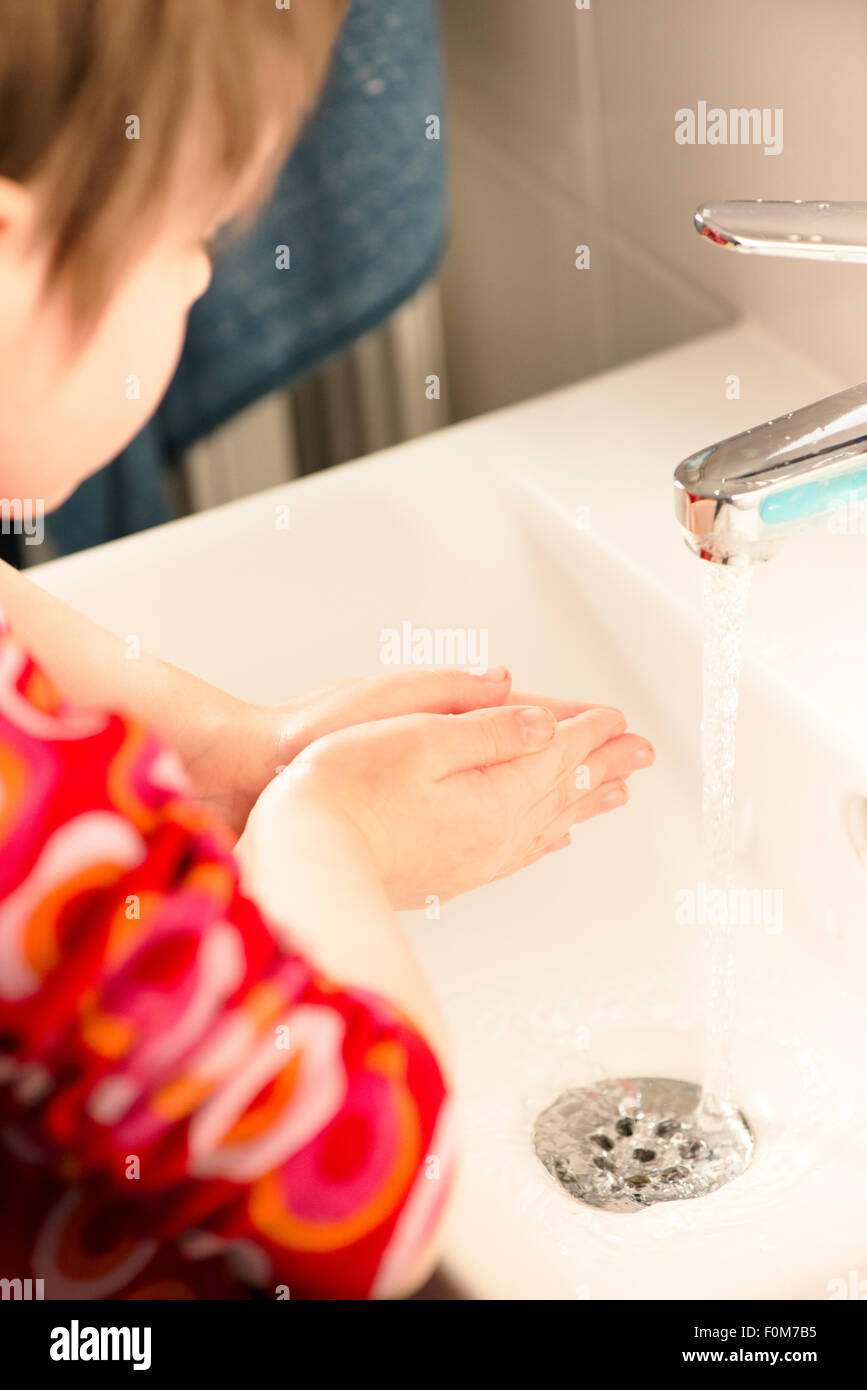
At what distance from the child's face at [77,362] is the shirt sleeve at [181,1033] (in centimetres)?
10

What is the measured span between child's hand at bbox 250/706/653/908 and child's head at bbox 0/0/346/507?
0.13m

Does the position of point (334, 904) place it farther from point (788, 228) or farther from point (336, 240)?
point (336, 240)

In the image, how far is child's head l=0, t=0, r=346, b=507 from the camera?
38cm

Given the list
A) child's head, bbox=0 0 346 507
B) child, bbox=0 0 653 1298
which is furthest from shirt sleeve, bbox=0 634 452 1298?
child's head, bbox=0 0 346 507

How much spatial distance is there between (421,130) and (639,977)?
44cm

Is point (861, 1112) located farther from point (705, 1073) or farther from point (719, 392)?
point (719, 392)

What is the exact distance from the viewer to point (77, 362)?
0.47 metres

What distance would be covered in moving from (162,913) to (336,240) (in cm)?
55

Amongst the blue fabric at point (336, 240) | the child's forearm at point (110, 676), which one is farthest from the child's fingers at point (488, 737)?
the blue fabric at point (336, 240)

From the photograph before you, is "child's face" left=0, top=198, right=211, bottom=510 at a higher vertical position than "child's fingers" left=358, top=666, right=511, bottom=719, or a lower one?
higher

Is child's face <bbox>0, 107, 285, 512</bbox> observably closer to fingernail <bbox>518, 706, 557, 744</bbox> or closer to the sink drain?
fingernail <bbox>518, 706, 557, 744</bbox>

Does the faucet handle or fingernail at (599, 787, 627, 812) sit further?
fingernail at (599, 787, 627, 812)

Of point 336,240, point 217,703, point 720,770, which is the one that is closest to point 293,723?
point 217,703
